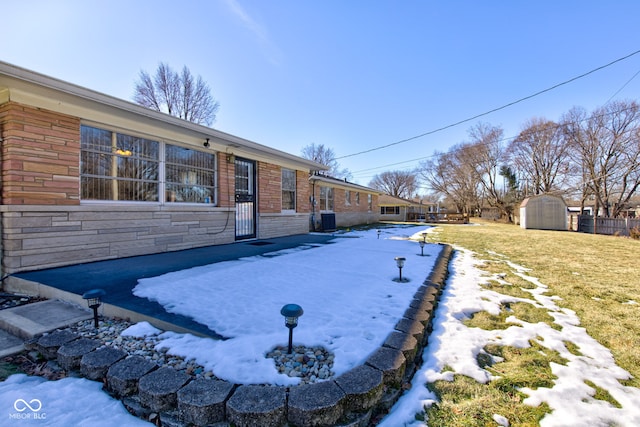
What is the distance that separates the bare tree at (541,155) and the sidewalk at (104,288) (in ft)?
95.4

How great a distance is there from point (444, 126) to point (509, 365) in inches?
605

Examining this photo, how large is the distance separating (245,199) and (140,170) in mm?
2937

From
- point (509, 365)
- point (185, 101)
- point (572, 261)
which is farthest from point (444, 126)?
point (185, 101)

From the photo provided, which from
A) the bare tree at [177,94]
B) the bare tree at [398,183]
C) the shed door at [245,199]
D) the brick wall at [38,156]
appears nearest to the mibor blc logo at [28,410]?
the brick wall at [38,156]

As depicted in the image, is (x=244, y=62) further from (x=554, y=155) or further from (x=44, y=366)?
(x=554, y=155)

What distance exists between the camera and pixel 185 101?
18828 millimetres

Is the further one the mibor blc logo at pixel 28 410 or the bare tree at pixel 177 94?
the bare tree at pixel 177 94

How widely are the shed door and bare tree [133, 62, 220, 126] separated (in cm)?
1259

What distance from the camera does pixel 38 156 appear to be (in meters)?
4.09

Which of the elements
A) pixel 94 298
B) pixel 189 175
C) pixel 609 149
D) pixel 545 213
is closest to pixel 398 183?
pixel 609 149

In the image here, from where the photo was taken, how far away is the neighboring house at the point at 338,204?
1337cm

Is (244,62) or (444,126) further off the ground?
(244,62)

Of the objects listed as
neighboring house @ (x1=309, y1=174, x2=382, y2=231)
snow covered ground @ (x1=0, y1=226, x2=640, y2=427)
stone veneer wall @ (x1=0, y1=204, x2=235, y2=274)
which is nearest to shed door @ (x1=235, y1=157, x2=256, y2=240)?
stone veneer wall @ (x1=0, y1=204, x2=235, y2=274)

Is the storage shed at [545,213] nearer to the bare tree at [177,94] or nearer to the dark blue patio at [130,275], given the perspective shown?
the dark blue patio at [130,275]
